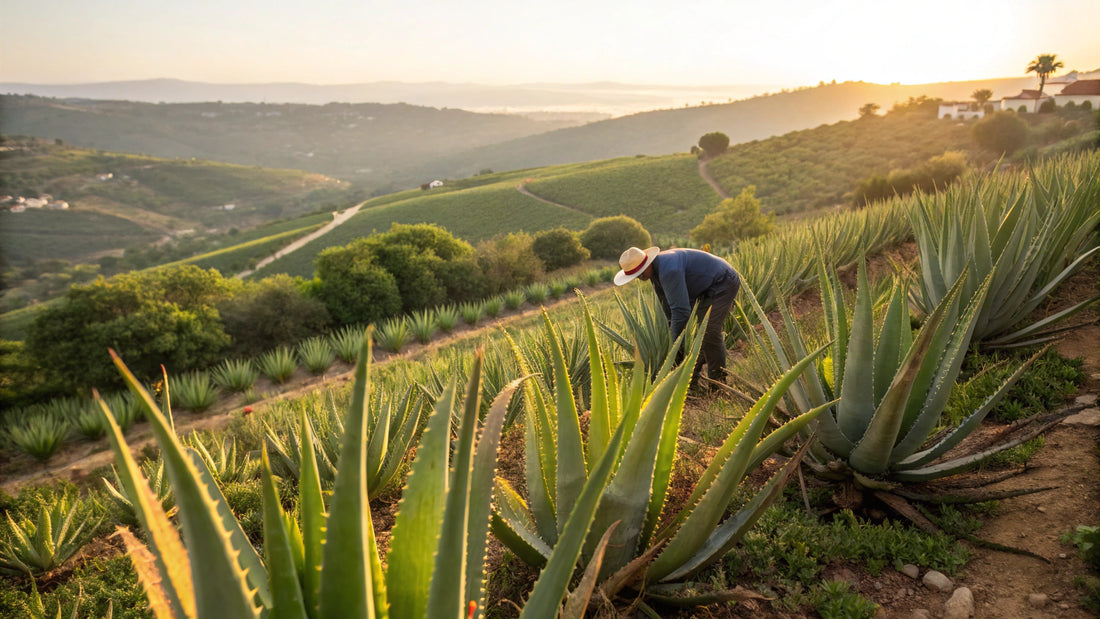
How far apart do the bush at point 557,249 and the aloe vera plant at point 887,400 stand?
1004 inches

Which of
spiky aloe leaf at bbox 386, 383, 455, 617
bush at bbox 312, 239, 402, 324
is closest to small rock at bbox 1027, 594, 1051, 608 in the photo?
spiky aloe leaf at bbox 386, 383, 455, 617

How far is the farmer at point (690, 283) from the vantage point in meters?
4.39

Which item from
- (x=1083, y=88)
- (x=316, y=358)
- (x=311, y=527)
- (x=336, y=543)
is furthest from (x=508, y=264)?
(x=1083, y=88)

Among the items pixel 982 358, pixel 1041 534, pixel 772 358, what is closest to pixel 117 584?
pixel 772 358

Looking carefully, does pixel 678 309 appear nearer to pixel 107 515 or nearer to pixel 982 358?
pixel 982 358

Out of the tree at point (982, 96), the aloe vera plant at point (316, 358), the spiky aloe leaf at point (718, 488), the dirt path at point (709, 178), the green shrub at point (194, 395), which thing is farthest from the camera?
the tree at point (982, 96)

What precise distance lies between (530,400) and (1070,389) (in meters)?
3.15

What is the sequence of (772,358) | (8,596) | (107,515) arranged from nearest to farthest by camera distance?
1. (772,358)
2. (8,596)
3. (107,515)

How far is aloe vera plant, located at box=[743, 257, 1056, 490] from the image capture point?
2102mm

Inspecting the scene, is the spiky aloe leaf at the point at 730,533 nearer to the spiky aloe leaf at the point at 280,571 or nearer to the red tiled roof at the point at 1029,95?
the spiky aloe leaf at the point at 280,571

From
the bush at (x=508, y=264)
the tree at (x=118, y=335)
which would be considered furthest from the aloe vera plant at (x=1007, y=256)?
the bush at (x=508, y=264)

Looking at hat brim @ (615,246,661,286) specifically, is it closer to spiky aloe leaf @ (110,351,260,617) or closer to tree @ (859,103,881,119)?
spiky aloe leaf @ (110,351,260,617)

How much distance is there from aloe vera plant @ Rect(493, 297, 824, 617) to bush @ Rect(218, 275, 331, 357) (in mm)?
16248

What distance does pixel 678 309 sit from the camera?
4371 mm
